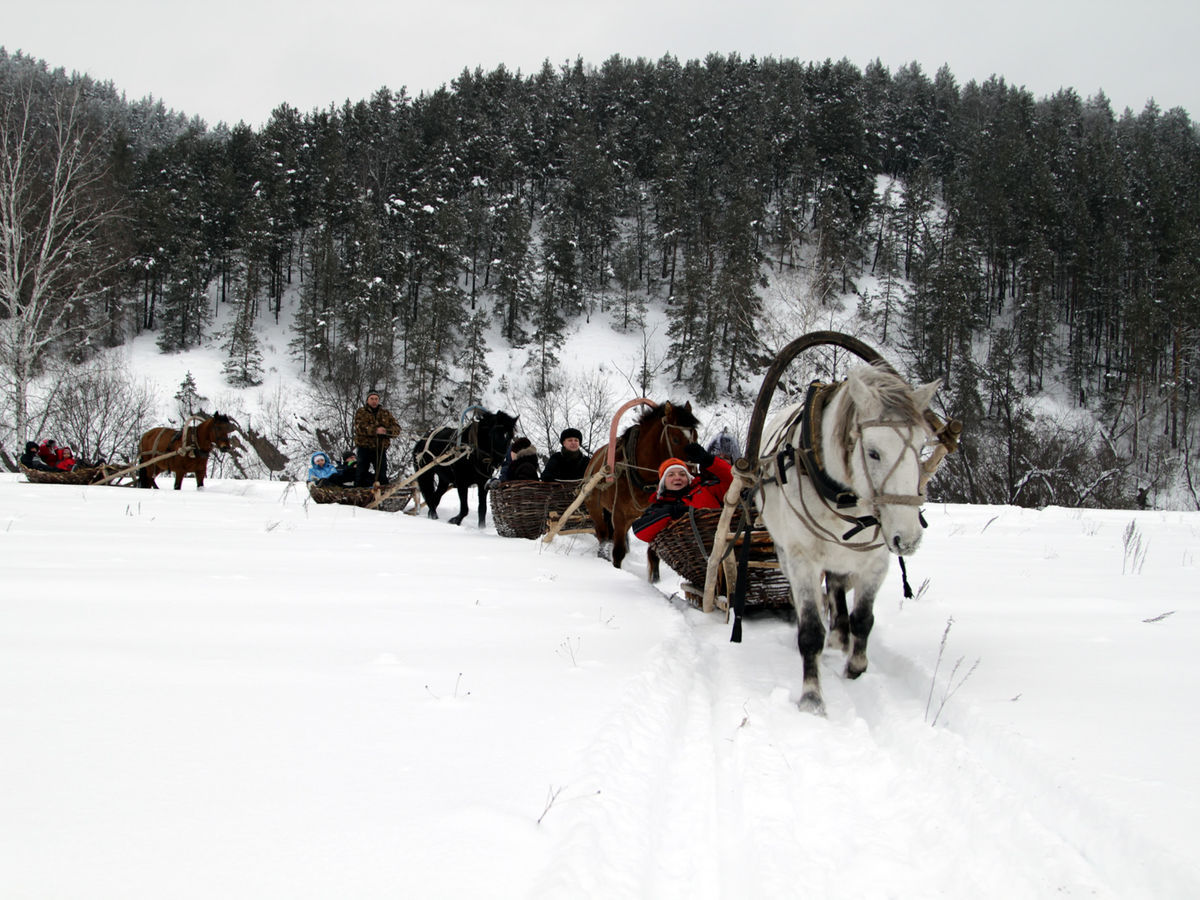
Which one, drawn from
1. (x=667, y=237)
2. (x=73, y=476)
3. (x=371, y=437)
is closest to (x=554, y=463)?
(x=371, y=437)

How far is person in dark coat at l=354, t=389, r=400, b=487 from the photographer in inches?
443

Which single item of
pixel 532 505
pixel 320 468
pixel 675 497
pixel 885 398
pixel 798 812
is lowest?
pixel 798 812

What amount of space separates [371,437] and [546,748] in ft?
32.7

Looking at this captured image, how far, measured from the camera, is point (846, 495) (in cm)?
317

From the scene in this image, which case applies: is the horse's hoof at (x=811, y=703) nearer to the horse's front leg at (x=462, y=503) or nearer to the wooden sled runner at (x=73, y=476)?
the horse's front leg at (x=462, y=503)

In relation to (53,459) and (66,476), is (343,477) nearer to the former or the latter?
(66,476)

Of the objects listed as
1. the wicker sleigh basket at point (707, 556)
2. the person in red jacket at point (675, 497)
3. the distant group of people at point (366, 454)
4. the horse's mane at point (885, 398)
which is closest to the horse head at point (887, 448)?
the horse's mane at point (885, 398)

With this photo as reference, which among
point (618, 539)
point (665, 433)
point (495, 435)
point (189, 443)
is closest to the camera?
point (665, 433)

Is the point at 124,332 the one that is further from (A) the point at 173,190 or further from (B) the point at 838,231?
(B) the point at 838,231

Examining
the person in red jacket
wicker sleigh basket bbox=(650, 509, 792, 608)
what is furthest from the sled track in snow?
the person in red jacket

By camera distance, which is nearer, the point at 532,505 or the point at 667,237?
the point at 532,505

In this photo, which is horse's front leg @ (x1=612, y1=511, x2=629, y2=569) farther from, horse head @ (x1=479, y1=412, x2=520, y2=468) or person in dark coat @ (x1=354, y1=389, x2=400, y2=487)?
person in dark coat @ (x1=354, y1=389, x2=400, y2=487)

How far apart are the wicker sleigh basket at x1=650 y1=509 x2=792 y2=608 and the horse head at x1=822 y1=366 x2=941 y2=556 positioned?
1.37 meters

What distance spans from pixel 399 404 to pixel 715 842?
40.3 m
